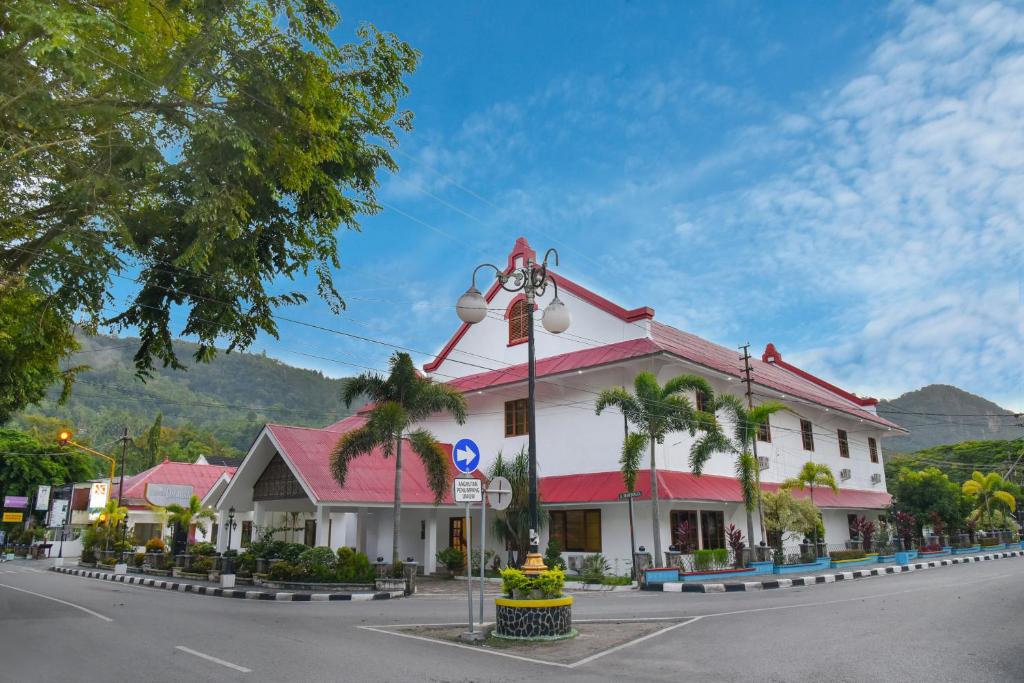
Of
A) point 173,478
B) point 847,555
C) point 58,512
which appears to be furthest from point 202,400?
point 847,555

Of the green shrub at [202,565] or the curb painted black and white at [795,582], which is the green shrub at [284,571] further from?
the curb painted black and white at [795,582]

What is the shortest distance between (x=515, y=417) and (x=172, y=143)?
63.5 ft

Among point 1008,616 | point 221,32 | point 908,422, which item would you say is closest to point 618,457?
point 1008,616

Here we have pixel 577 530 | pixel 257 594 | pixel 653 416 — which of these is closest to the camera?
pixel 257 594

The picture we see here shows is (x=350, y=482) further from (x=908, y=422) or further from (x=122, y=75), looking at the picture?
(x=908, y=422)

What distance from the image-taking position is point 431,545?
2594cm

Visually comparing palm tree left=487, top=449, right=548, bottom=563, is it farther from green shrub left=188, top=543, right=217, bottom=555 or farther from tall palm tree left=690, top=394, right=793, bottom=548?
green shrub left=188, top=543, right=217, bottom=555

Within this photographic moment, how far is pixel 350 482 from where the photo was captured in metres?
22.5

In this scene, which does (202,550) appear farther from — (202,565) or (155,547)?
(155,547)

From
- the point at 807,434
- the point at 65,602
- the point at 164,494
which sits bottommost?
the point at 65,602

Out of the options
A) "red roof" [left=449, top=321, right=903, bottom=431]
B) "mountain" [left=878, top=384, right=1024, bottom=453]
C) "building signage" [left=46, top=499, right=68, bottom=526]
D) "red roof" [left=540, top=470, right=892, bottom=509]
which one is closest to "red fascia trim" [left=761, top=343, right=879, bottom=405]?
"red roof" [left=449, top=321, right=903, bottom=431]

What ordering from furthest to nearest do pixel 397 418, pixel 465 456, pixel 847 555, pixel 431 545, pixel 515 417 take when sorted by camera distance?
1. pixel 847 555
2. pixel 515 417
3. pixel 431 545
4. pixel 397 418
5. pixel 465 456

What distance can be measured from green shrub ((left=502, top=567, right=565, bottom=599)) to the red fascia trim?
30.6m

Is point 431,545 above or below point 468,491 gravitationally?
below
